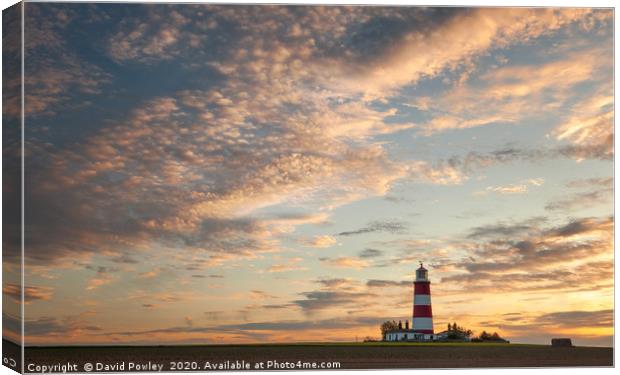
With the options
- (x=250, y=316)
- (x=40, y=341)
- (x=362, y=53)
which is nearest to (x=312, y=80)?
(x=362, y=53)

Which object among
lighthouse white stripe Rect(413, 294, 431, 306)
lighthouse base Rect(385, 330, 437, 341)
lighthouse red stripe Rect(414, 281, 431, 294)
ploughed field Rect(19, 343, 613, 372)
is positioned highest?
lighthouse red stripe Rect(414, 281, 431, 294)

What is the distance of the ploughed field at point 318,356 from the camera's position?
27359 millimetres

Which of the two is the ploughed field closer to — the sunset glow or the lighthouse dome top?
the sunset glow

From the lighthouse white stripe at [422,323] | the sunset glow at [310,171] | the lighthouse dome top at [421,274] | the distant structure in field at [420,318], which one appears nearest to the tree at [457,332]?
the sunset glow at [310,171]

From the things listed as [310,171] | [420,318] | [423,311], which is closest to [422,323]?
[420,318]

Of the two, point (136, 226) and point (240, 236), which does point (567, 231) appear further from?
point (136, 226)

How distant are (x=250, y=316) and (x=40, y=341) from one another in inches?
193

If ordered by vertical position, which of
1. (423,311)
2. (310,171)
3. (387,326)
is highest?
(310,171)

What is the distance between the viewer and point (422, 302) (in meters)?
28.7

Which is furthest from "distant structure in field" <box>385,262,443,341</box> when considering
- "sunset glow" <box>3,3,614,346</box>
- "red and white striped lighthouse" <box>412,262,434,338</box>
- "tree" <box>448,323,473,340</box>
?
"tree" <box>448,323,473,340</box>

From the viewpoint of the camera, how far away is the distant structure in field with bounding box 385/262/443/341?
28.8 meters

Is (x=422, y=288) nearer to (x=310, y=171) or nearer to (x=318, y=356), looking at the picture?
(x=318, y=356)

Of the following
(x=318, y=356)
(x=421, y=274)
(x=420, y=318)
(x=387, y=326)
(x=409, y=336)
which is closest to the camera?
(x=318, y=356)

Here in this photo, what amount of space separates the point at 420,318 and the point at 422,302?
1.48 meters
